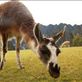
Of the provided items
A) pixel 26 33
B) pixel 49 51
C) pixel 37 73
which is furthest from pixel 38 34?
pixel 37 73

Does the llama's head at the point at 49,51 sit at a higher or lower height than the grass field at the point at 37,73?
higher

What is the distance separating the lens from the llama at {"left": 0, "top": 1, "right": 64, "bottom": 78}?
8477 millimetres

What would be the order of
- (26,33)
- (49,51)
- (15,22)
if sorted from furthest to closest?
(15,22), (26,33), (49,51)

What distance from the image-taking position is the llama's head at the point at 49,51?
27.5 feet

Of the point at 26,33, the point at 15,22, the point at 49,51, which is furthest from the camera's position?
the point at 15,22

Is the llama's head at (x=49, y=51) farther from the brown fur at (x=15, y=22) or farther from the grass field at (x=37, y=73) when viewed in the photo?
the brown fur at (x=15, y=22)

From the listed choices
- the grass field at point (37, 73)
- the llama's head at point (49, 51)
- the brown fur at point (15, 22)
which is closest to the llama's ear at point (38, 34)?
the llama's head at point (49, 51)

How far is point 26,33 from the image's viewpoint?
9820 millimetres

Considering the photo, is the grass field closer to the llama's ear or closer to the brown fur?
the brown fur

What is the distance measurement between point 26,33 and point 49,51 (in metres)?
1.61

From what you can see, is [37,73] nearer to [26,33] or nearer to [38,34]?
[26,33]

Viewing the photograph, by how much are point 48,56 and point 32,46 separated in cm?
98

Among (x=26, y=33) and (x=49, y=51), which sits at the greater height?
(x=26, y=33)

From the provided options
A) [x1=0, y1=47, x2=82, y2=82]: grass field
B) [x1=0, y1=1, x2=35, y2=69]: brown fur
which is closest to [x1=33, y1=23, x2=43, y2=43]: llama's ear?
[x1=0, y1=1, x2=35, y2=69]: brown fur
